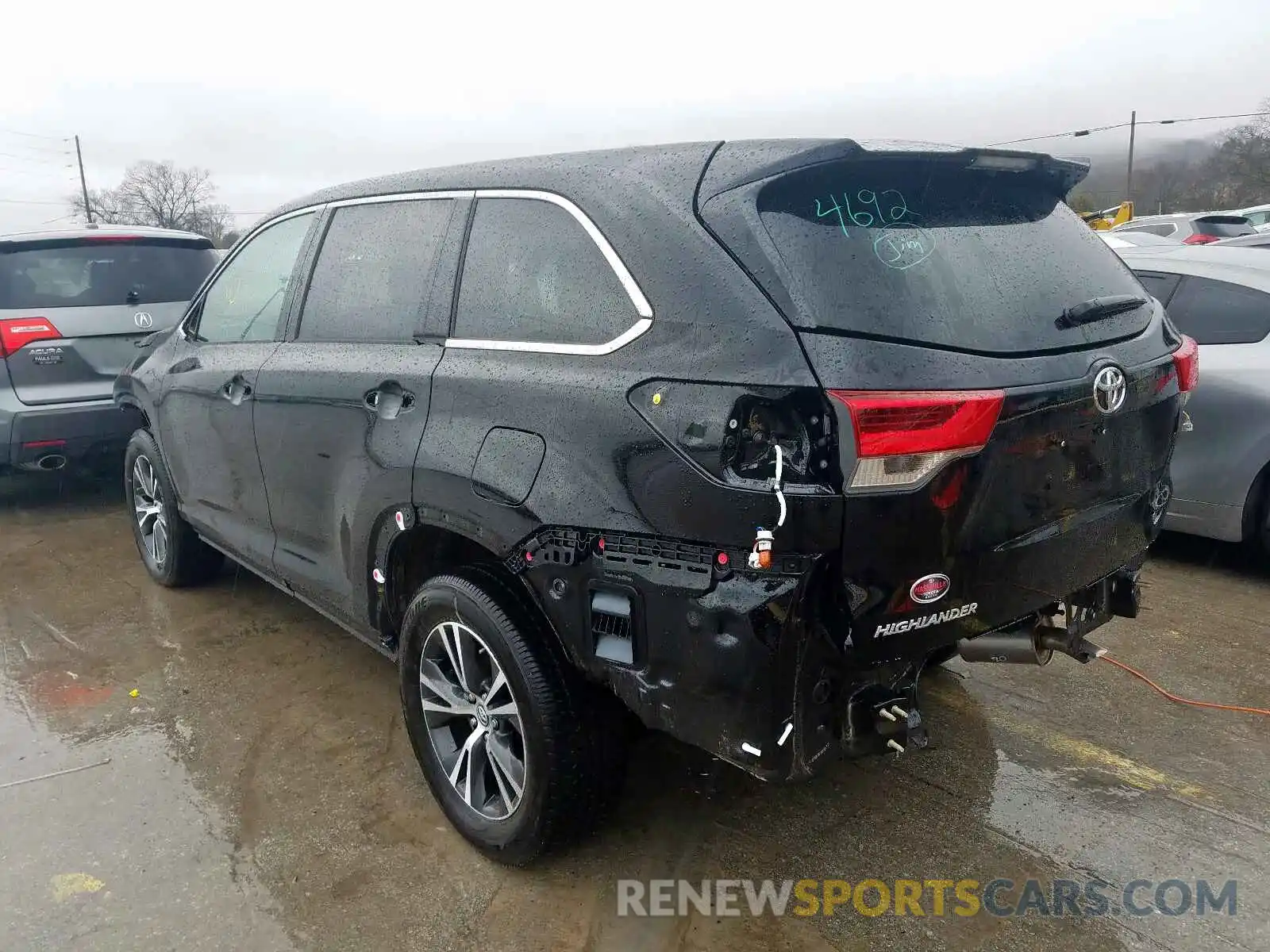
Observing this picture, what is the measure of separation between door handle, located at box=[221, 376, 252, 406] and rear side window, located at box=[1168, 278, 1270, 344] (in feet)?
14.0

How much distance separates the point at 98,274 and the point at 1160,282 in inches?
246

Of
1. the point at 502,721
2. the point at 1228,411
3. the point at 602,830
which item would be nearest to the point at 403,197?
the point at 502,721

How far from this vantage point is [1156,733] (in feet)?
10.8

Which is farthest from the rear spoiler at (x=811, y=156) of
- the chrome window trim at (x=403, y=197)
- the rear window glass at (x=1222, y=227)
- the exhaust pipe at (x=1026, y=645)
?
the rear window glass at (x=1222, y=227)

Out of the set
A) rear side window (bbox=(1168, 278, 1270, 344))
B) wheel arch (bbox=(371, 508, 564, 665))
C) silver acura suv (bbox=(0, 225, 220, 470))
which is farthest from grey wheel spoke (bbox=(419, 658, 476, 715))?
silver acura suv (bbox=(0, 225, 220, 470))

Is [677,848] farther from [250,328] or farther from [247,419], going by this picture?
[250,328]

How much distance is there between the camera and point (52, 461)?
590 centimetres

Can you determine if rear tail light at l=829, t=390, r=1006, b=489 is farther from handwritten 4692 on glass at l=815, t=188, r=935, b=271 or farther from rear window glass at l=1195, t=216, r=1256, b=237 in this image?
rear window glass at l=1195, t=216, r=1256, b=237

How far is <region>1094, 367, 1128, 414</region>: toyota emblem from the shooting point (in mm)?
2301

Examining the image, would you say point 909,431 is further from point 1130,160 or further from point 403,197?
point 1130,160

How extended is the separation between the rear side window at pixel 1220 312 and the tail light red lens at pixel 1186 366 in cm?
208

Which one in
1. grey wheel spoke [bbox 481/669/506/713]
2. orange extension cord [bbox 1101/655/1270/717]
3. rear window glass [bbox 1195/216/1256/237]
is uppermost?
rear window glass [bbox 1195/216/1256/237]

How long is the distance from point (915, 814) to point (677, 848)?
727mm

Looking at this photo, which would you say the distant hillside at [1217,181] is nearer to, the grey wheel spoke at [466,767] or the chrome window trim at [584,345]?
the chrome window trim at [584,345]
